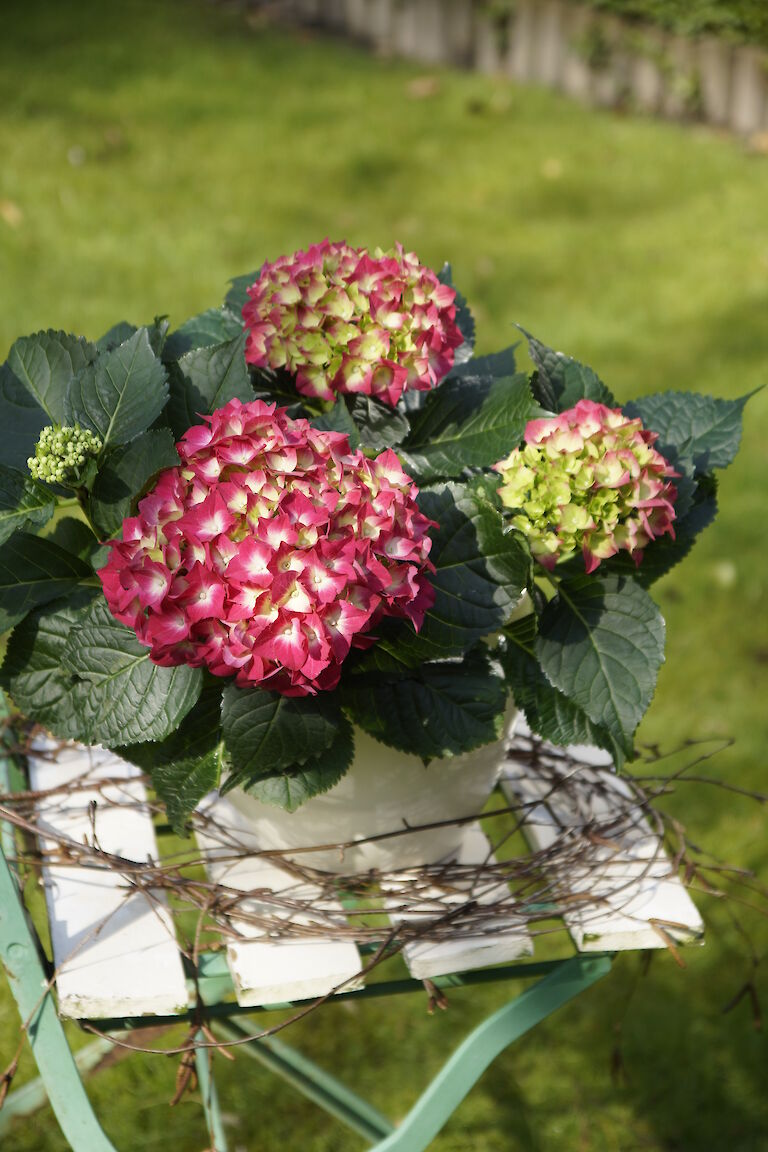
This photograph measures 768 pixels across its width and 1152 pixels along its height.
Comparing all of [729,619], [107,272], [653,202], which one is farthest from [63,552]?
[653,202]

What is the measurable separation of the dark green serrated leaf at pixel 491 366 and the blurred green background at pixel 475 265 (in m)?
0.76

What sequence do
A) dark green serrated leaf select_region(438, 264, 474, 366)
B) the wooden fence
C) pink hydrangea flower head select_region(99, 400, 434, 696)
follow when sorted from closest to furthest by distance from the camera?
pink hydrangea flower head select_region(99, 400, 434, 696)
dark green serrated leaf select_region(438, 264, 474, 366)
the wooden fence

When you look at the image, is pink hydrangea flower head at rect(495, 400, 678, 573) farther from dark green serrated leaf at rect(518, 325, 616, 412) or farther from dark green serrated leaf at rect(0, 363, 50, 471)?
dark green serrated leaf at rect(0, 363, 50, 471)

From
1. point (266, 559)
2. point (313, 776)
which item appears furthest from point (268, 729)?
point (266, 559)

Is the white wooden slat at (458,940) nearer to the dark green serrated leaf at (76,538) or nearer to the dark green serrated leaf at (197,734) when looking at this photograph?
the dark green serrated leaf at (197,734)

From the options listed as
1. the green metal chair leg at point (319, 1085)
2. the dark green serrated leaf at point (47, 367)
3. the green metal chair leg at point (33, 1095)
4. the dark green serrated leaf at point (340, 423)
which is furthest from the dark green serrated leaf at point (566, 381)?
the green metal chair leg at point (33, 1095)

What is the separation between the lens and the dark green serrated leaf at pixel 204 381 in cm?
117

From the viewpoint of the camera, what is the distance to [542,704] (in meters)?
1.17

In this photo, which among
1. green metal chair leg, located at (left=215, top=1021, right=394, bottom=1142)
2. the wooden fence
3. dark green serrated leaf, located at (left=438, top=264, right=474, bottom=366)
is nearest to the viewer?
dark green serrated leaf, located at (left=438, top=264, right=474, bottom=366)

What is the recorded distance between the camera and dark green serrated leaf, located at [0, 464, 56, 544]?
3.67ft

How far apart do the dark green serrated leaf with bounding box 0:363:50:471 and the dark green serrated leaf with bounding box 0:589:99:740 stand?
14cm

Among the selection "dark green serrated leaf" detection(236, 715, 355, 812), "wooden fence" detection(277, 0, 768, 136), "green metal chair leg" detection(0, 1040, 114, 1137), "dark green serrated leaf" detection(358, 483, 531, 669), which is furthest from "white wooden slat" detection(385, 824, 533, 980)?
"wooden fence" detection(277, 0, 768, 136)

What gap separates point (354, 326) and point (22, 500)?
1.11 feet

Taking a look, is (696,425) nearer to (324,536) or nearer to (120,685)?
(324,536)
